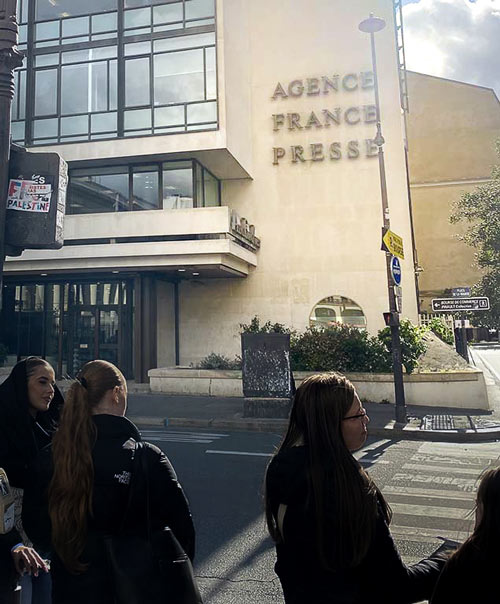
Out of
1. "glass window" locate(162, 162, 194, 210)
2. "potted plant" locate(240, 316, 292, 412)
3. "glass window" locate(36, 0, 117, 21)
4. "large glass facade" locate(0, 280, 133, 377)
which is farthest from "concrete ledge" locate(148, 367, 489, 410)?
"glass window" locate(36, 0, 117, 21)

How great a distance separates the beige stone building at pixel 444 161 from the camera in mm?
42156

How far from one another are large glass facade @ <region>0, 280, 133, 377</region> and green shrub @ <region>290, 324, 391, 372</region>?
714cm

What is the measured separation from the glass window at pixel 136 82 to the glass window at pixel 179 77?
38 cm

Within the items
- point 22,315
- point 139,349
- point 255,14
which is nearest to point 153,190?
point 139,349

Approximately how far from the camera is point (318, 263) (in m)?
19.2

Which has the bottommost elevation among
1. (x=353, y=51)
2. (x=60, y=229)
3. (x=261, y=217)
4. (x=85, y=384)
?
(x=85, y=384)

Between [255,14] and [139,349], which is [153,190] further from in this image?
[255,14]

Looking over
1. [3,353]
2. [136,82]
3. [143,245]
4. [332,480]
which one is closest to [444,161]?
[136,82]

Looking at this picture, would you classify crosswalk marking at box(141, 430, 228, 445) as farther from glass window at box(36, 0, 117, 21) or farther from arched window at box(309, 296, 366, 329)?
glass window at box(36, 0, 117, 21)

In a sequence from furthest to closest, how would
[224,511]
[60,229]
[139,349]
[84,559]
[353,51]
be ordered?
1. [353,51]
2. [139,349]
3. [224,511]
4. [60,229]
5. [84,559]

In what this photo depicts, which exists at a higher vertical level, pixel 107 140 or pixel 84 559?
pixel 107 140

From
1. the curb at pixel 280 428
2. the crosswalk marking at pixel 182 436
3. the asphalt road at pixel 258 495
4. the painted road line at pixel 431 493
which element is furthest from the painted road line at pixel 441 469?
the crosswalk marking at pixel 182 436

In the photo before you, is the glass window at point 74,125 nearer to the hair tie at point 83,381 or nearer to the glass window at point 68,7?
the glass window at point 68,7

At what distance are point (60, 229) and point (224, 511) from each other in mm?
3569
